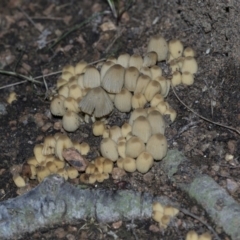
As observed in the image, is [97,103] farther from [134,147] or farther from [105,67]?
[134,147]

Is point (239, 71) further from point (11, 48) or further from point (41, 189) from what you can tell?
point (11, 48)

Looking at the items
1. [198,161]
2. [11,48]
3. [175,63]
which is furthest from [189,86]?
[11,48]

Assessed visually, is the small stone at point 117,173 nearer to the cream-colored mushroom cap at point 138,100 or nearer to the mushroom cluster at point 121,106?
the mushroom cluster at point 121,106

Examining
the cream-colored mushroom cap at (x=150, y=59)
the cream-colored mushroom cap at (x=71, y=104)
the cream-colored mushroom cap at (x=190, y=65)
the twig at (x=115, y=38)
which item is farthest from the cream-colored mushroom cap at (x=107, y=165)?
the twig at (x=115, y=38)

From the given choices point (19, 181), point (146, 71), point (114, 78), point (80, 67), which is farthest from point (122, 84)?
point (19, 181)

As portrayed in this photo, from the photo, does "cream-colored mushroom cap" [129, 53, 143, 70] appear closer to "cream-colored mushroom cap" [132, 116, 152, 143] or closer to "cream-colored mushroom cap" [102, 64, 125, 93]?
"cream-colored mushroom cap" [102, 64, 125, 93]

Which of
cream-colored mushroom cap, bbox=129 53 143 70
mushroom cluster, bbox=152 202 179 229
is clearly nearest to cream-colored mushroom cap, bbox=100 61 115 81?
cream-colored mushroom cap, bbox=129 53 143 70
